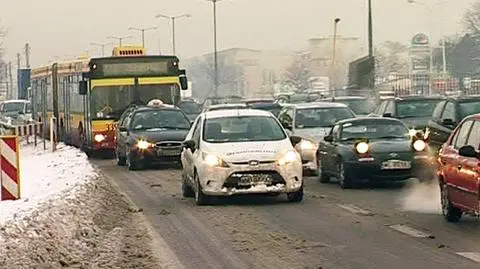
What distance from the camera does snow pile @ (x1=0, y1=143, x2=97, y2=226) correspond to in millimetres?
15445

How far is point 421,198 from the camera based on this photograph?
64.2 feet

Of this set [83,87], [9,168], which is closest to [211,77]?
[83,87]

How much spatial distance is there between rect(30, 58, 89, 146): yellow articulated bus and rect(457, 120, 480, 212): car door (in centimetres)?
2229

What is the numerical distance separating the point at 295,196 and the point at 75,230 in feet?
19.4

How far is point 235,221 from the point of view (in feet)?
52.7

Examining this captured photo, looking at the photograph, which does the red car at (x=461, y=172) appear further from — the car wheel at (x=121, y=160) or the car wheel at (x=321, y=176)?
the car wheel at (x=121, y=160)

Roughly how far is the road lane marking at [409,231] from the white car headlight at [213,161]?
410cm

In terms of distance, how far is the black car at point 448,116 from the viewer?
22.7m

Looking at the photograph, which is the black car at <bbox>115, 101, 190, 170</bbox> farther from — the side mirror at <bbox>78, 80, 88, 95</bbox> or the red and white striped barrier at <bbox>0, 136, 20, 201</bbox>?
the red and white striped barrier at <bbox>0, 136, 20, 201</bbox>

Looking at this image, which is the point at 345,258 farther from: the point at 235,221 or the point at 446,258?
the point at 235,221

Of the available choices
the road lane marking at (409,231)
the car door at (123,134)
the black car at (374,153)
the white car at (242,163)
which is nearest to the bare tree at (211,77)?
the car door at (123,134)

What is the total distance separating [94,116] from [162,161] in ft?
19.9

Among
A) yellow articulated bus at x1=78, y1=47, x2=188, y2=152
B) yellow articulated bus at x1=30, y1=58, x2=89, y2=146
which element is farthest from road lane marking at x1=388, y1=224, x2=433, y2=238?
yellow articulated bus at x1=30, y1=58, x2=89, y2=146

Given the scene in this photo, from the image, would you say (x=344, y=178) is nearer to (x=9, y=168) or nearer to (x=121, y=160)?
(x=9, y=168)
